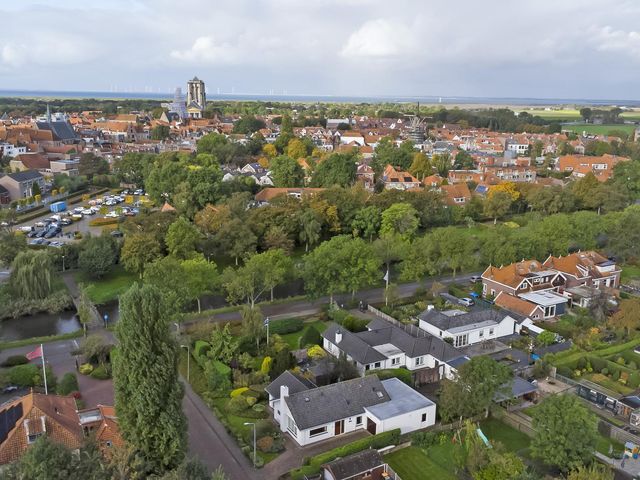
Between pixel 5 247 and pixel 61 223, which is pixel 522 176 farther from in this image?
pixel 5 247

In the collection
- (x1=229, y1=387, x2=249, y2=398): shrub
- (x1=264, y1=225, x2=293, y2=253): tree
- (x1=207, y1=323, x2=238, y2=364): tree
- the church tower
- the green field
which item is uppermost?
the church tower

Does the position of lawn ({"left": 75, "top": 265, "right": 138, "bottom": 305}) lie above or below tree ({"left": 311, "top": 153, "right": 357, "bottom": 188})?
below

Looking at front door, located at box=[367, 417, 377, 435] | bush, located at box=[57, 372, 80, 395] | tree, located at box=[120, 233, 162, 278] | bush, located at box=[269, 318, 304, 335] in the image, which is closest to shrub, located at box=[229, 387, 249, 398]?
front door, located at box=[367, 417, 377, 435]

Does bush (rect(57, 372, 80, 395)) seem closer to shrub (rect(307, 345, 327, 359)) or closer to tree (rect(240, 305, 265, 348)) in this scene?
tree (rect(240, 305, 265, 348))

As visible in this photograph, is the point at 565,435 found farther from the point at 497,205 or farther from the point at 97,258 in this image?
the point at 497,205

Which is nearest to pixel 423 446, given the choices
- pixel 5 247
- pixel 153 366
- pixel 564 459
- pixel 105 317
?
pixel 564 459
